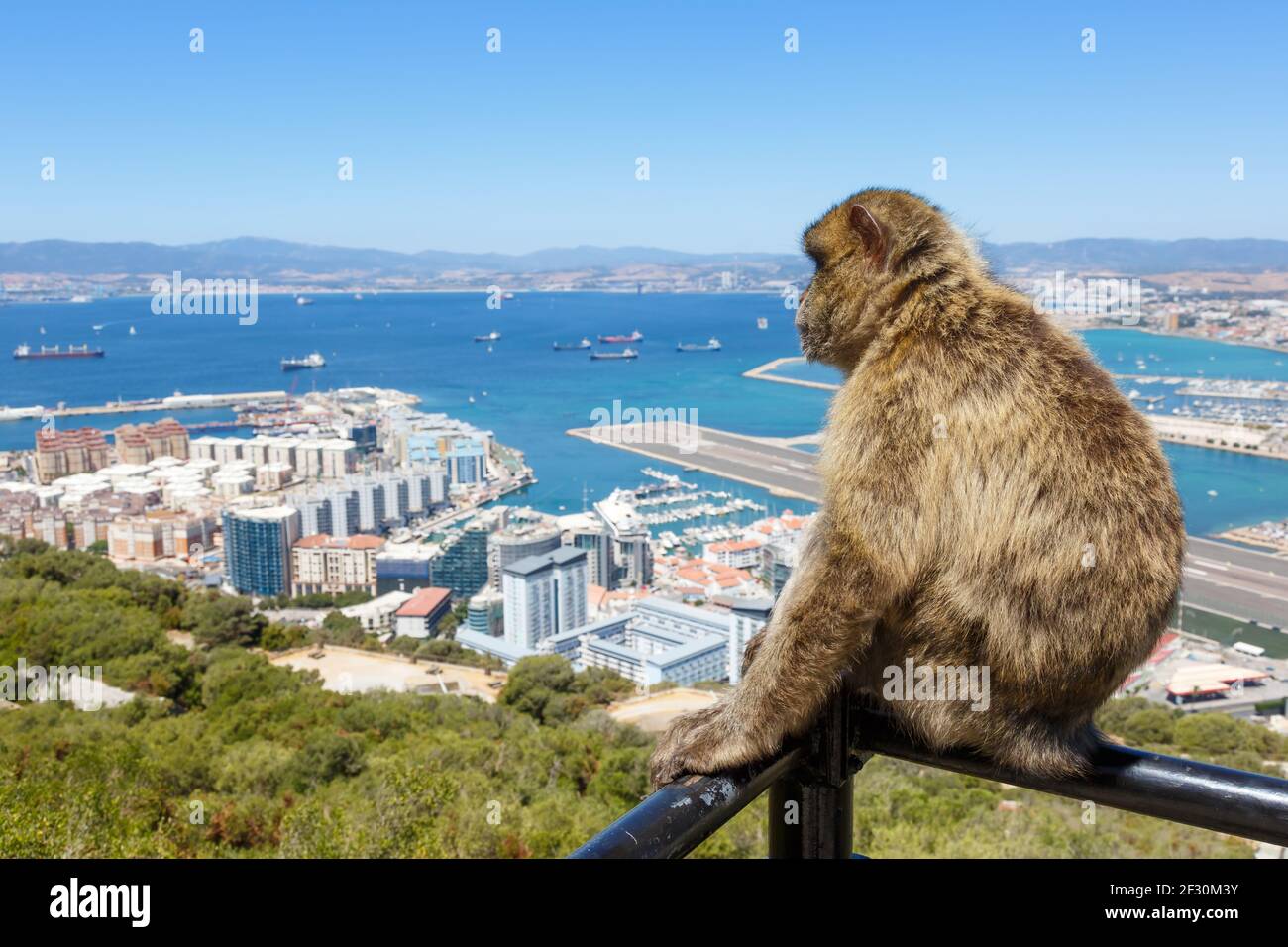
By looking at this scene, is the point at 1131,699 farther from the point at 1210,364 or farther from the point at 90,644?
the point at 1210,364

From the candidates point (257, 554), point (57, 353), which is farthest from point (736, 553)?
point (57, 353)

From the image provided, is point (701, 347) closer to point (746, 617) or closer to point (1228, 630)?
point (1228, 630)

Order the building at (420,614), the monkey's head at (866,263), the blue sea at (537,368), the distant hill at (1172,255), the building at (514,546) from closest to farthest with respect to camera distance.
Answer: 1. the monkey's head at (866,263)
2. the building at (420,614)
3. the building at (514,546)
4. the distant hill at (1172,255)
5. the blue sea at (537,368)

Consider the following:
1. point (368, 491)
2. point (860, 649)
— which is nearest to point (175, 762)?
point (860, 649)

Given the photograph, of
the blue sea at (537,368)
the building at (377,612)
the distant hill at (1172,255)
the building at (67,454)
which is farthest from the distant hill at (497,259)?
the building at (67,454)

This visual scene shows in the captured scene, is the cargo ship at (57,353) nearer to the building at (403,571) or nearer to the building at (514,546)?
the building at (403,571)

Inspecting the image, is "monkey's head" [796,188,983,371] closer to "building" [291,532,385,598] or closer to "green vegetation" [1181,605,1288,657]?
"green vegetation" [1181,605,1288,657]
